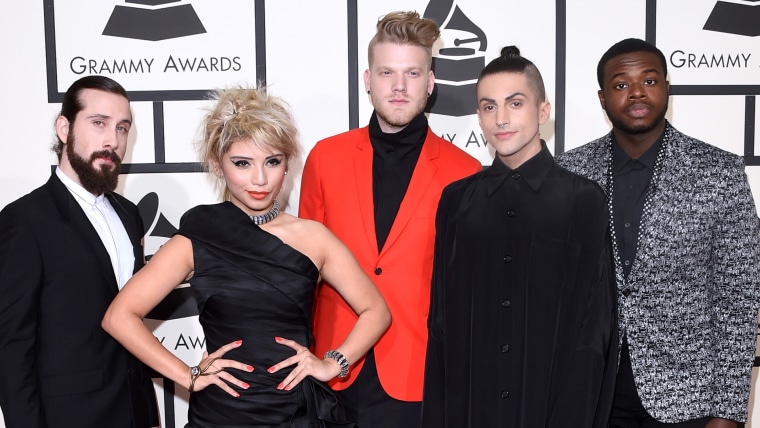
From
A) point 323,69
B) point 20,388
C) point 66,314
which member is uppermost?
point 323,69

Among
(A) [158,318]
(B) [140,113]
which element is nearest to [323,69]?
(B) [140,113]

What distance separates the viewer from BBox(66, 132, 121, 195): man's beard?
2.27 metres

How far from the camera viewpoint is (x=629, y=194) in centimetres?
222

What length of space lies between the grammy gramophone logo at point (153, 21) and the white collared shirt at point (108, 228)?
3.50 feet

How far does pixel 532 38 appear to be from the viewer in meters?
3.19

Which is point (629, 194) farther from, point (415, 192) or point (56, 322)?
point (56, 322)

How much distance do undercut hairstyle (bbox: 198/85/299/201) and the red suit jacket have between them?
0.37 meters

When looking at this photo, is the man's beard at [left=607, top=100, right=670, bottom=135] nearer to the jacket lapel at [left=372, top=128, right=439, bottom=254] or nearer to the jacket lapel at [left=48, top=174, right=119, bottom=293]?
the jacket lapel at [left=372, top=128, right=439, bottom=254]

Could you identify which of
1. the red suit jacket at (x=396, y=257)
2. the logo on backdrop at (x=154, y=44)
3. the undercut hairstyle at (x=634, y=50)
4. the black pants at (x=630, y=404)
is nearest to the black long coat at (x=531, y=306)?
the black pants at (x=630, y=404)

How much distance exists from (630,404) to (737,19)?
210 centimetres

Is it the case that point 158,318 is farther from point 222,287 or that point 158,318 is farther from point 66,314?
point 222,287

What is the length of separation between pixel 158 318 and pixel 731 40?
9.87ft

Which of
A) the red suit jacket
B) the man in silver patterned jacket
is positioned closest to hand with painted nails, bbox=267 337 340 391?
the red suit jacket

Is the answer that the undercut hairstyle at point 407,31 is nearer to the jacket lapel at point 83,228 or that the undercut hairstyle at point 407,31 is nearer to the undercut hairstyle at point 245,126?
the undercut hairstyle at point 245,126
